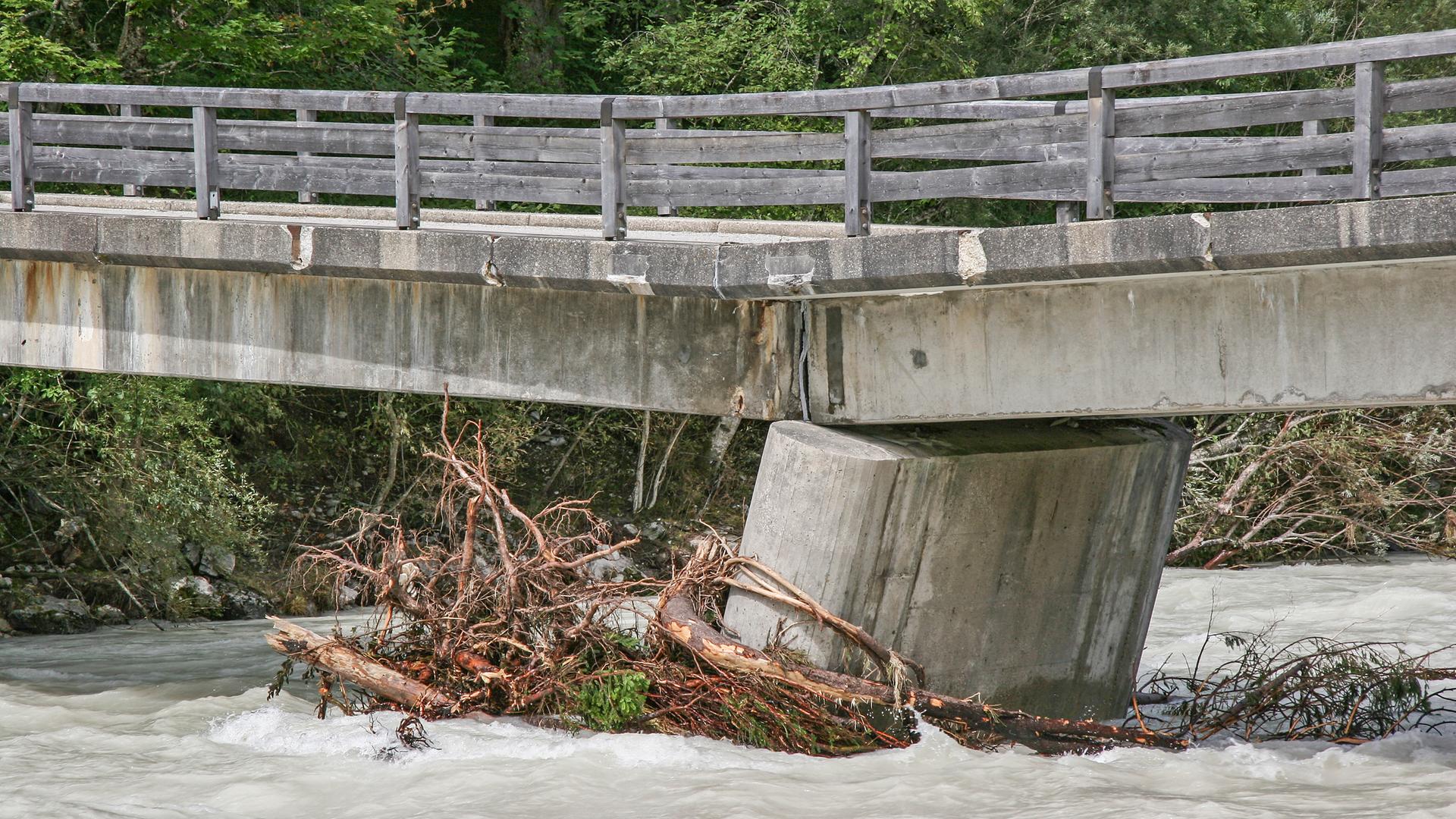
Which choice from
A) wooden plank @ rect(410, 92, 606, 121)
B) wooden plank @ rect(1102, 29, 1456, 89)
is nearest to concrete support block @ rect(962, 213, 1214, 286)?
wooden plank @ rect(1102, 29, 1456, 89)

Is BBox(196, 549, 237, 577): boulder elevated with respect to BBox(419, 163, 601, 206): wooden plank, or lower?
lower

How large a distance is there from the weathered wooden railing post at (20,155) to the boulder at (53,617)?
5.97 meters

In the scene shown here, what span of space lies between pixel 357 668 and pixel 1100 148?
514 cm

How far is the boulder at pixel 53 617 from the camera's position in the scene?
13.9 m

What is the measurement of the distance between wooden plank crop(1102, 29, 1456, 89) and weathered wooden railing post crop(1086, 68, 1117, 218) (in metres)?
0.06

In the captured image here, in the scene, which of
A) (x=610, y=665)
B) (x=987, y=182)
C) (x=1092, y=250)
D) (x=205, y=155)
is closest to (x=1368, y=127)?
(x=1092, y=250)

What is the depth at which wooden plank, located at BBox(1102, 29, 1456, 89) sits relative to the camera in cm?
578

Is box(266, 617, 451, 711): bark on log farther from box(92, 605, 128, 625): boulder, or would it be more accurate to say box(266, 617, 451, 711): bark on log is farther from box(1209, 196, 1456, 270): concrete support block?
box(92, 605, 128, 625): boulder

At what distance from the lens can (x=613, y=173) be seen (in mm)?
7980

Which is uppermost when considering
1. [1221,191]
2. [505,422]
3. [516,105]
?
[516,105]

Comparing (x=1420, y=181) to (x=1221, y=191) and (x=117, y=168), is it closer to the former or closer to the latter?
(x=1221, y=191)

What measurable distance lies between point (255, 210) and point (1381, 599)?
10.4 m

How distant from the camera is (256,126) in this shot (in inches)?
363

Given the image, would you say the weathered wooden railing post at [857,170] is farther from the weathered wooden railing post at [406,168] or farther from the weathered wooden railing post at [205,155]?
the weathered wooden railing post at [205,155]
